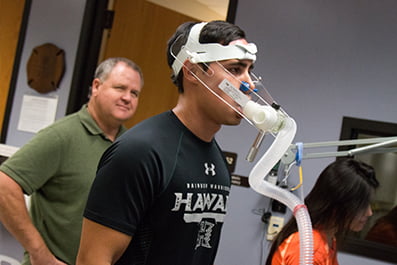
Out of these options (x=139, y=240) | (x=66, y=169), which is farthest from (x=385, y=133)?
(x=139, y=240)

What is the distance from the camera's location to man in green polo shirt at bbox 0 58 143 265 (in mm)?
1743

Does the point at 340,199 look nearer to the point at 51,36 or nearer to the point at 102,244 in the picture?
the point at 102,244

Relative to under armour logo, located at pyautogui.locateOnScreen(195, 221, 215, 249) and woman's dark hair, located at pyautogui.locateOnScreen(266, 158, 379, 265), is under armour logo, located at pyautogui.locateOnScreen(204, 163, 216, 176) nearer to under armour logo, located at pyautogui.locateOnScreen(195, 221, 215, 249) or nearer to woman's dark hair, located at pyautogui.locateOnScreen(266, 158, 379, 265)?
under armour logo, located at pyautogui.locateOnScreen(195, 221, 215, 249)

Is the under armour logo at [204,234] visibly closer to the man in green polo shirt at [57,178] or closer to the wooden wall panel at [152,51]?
the man in green polo shirt at [57,178]

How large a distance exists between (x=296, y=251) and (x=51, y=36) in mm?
2239

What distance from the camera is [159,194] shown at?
3.81 ft

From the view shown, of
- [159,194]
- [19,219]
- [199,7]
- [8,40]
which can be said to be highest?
[199,7]

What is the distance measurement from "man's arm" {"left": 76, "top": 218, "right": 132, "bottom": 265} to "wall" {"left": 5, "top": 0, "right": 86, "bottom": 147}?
2.15m

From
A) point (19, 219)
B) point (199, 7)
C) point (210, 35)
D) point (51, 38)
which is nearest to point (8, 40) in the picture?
point (51, 38)

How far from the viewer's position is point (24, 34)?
3199 mm

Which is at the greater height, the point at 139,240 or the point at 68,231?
the point at 139,240

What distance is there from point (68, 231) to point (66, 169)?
24 centimetres

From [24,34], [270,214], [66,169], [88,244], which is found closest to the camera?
[88,244]

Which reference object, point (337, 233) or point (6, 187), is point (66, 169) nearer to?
point (6, 187)
